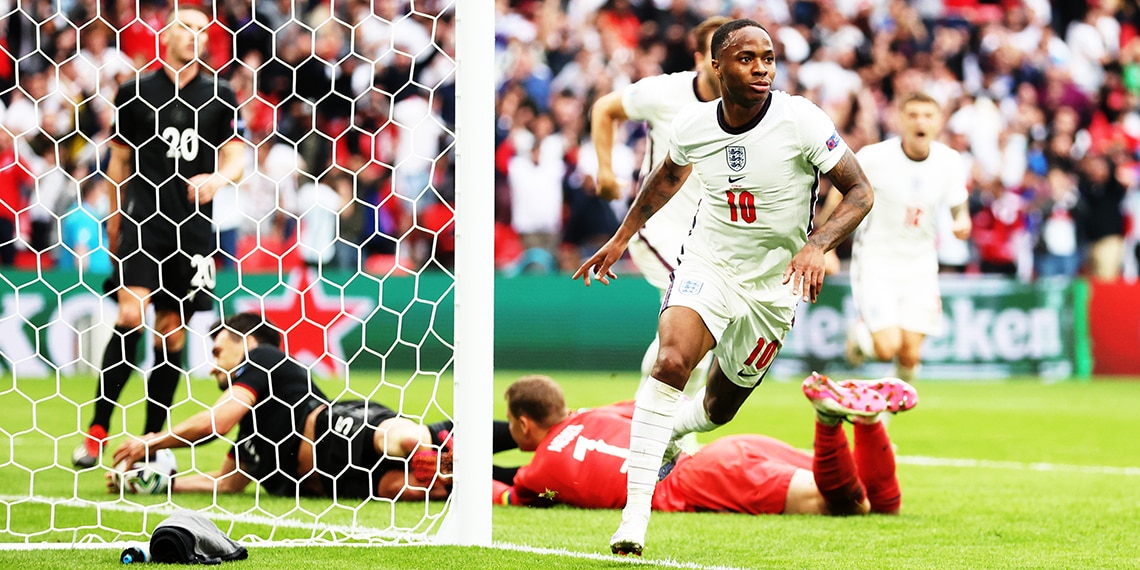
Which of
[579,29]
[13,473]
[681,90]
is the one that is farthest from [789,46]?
[13,473]

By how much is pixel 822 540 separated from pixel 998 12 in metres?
17.3

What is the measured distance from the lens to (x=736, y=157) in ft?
17.5

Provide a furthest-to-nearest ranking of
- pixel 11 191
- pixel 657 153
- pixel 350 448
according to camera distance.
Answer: pixel 11 191 → pixel 657 153 → pixel 350 448

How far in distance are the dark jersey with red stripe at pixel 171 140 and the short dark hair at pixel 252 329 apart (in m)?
0.69

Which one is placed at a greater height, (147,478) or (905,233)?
(905,233)

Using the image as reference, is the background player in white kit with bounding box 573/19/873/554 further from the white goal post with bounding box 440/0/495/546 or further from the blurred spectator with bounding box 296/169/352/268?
the blurred spectator with bounding box 296/169/352/268

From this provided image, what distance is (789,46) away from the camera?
19.6 m

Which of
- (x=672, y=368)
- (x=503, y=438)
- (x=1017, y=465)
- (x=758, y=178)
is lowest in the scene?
(x=1017, y=465)

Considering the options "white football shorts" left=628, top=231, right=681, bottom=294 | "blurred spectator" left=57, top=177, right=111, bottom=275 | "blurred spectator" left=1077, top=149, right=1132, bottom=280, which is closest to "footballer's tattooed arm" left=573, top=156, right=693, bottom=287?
"white football shorts" left=628, top=231, right=681, bottom=294

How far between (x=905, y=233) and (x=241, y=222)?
7.46 m

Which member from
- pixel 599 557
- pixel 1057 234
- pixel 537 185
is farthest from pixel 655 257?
pixel 1057 234

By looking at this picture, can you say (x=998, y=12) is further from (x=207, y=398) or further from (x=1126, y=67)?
(x=207, y=398)

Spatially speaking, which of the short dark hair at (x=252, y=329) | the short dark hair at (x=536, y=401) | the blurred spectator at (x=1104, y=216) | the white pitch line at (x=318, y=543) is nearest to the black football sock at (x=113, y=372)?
the short dark hair at (x=252, y=329)

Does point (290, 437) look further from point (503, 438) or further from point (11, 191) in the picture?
point (11, 191)
